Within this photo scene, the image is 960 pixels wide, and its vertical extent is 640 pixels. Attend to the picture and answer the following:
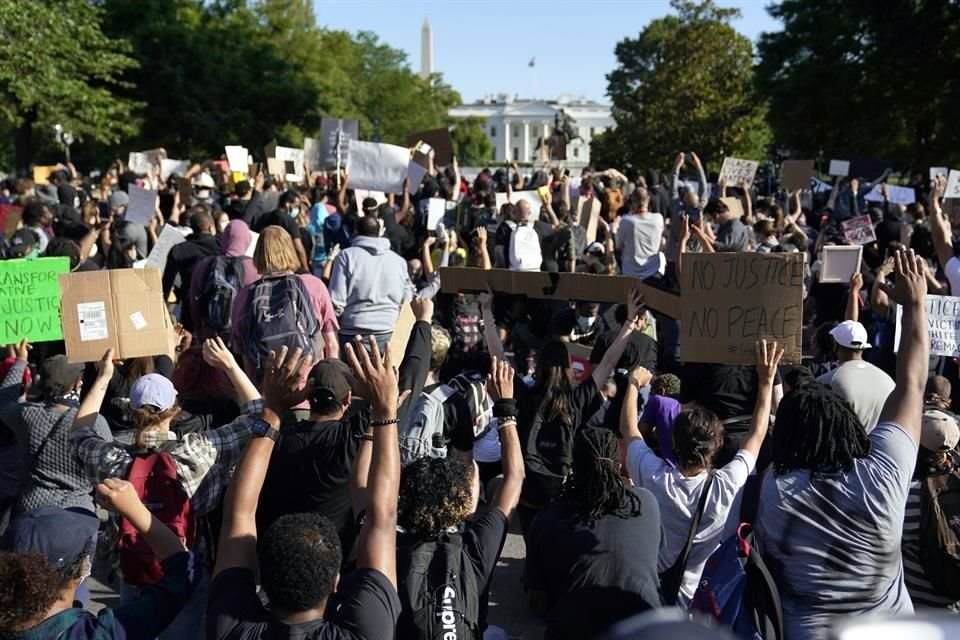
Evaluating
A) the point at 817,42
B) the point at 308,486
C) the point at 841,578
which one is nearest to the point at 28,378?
the point at 308,486

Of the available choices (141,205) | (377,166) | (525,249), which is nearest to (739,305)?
(525,249)

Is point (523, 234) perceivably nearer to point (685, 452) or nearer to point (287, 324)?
point (287, 324)

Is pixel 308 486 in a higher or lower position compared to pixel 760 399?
lower

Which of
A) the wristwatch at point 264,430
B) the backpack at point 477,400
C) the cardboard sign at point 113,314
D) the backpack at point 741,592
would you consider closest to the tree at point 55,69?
the cardboard sign at point 113,314

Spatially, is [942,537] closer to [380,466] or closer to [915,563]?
[915,563]

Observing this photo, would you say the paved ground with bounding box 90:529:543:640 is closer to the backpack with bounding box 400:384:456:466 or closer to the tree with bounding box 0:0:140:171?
the backpack with bounding box 400:384:456:466

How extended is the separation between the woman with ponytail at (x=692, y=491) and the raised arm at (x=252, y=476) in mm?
1387

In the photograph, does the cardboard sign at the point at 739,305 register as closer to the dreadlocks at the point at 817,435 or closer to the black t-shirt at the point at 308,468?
the dreadlocks at the point at 817,435

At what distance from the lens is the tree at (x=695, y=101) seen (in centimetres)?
4062

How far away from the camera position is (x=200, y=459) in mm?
3945

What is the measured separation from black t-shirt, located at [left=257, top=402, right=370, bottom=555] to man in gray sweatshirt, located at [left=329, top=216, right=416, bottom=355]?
3.29 metres

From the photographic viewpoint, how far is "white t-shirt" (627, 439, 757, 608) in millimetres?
3811

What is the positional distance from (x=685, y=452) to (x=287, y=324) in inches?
103

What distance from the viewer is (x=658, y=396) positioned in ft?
18.2
